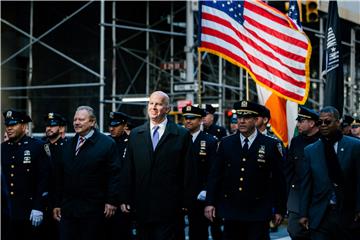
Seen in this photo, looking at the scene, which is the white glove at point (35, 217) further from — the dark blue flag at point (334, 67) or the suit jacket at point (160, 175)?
the dark blue flag at point (334, 67)

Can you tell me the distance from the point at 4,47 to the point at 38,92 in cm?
181

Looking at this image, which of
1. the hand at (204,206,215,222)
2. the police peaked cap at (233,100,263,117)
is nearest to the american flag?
the police peaked cap at (233,100,263,117)

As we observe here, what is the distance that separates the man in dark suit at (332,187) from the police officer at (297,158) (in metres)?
1.64

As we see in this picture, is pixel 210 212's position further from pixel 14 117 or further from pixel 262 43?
pixel 262 43

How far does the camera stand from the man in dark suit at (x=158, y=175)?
7.38 metres

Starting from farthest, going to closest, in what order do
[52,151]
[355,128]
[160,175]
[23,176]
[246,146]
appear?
[355,128], [52,151], [23,176], [246,146], [160,175]

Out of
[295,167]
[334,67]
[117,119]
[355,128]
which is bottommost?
[295,167]

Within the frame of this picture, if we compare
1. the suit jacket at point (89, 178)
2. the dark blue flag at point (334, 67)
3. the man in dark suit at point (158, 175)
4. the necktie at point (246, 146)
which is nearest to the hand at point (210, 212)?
the man in dark suit at point (158, 175)

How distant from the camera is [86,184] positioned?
8.32 m

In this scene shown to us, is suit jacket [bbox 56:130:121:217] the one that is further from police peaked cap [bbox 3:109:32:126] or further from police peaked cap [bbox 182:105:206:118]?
police peaked cap [bbox 182:105:206:118]

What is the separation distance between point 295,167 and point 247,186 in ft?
5.73

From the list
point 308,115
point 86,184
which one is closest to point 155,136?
point 86,184

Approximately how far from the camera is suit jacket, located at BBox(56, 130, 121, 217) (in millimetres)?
8312

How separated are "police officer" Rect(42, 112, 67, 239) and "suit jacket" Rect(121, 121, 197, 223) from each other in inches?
72.7
